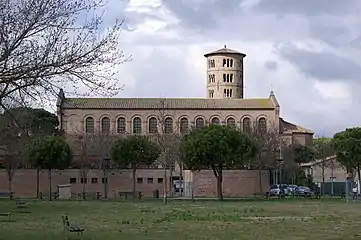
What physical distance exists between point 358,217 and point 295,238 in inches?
457

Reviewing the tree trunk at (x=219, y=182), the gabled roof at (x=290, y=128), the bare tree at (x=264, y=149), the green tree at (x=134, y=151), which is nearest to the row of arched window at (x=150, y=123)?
the gabled roof at (x=290, y=128)

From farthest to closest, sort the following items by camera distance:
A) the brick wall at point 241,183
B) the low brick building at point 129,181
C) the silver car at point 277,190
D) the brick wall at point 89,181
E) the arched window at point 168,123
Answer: the arched window at point 168,123 < the brick wall at point 241,183 < the brick wall at point 89,181 < the low brick building at point 129,181 < the silver car at point 277,190

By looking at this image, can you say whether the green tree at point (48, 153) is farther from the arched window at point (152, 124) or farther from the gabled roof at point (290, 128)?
the gabled roof at point (290, 128)

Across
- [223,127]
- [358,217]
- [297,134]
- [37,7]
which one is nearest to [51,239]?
[37,7]

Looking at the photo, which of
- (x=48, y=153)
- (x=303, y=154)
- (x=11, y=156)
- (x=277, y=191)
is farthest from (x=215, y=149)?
(x=303, y=154)

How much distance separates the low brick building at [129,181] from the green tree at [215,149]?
11.7 m

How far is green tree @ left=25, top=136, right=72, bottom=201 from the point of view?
2453 inches

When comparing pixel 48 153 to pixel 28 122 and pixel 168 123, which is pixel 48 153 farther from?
pixel 168 123

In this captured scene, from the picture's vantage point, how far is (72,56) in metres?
20.1

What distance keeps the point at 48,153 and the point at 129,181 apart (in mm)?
15070

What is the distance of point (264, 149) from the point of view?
→ 79.4 metres

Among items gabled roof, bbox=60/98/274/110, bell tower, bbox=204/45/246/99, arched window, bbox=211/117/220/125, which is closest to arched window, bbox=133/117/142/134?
gabled roof, bbox=60/98/274/110

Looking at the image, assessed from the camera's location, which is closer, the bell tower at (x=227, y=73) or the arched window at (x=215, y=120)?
the arched window at (x=215, y=120)

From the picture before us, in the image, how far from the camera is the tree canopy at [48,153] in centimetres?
6231
